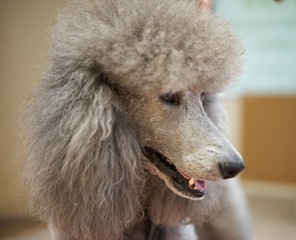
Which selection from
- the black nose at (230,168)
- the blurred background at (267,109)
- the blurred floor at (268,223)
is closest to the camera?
the black nose at (230,168)

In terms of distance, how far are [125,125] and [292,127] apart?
2485mm

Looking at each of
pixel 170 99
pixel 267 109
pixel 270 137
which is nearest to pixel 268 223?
pixel 270 137

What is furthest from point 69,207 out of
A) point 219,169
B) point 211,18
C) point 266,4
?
point 266,4

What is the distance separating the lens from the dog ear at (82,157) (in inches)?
39.1

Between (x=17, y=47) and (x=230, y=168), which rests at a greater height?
(x=17, y=47)

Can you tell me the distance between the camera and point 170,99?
1.03m

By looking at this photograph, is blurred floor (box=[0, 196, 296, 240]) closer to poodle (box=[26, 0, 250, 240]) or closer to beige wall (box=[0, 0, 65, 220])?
beige wall (box=[0, 0, 65, 220])

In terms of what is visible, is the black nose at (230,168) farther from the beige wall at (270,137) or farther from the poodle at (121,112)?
the beige wall at (270,137)

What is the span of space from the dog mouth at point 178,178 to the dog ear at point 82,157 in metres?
0.05

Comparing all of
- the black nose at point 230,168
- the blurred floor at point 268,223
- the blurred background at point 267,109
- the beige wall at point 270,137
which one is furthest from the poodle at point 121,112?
the beige wall at point 270,137

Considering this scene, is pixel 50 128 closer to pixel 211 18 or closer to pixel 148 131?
pixel 148 131

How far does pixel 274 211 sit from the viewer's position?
129 inches

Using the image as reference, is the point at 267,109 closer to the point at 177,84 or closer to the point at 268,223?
the point at 268,223

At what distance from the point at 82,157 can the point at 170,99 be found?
0.66 feet
